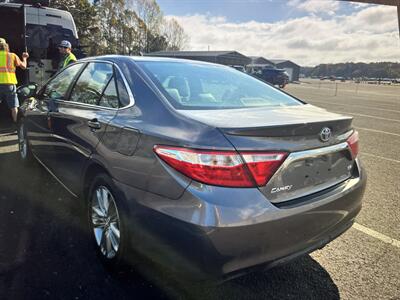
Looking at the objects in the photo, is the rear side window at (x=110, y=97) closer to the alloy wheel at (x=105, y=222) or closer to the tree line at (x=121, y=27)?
the alloy wheel at (x=105, y=222)

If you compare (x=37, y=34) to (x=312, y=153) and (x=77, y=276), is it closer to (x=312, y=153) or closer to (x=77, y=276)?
(x=77, y=276)

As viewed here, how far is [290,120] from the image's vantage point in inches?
86.7

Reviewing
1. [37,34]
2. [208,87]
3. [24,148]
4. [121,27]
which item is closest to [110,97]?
[208,87]

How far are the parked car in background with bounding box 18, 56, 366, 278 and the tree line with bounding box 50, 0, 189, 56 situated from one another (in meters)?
43.2

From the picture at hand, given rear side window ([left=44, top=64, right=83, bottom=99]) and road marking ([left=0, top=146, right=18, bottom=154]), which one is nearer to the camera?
rear side window ([left=44, top=64, right=83, bottom=99])

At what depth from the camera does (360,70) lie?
120375mm

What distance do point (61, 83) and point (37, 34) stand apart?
22.7ft

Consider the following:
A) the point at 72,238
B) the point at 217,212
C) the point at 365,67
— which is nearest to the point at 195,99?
the point at 217,212

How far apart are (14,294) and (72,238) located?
0.77 meters

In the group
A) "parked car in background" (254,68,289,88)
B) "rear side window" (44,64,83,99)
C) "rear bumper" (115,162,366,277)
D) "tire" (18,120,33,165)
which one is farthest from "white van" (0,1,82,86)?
"parked car in background" (254,68,289,88)

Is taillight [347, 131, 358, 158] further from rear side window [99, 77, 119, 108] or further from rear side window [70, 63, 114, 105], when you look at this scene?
rear side window [70, 63, 114, 105]

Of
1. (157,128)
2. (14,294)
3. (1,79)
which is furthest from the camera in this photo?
(1,79)

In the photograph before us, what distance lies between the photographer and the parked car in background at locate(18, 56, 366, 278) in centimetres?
190

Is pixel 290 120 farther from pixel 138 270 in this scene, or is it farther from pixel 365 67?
pixel 365 67
